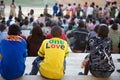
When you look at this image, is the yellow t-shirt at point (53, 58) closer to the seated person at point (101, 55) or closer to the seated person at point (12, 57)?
the seated person at point (12, 57)

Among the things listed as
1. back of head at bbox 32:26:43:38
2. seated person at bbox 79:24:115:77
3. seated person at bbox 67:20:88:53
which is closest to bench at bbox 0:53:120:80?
seated person at bbox 79:24:115:77

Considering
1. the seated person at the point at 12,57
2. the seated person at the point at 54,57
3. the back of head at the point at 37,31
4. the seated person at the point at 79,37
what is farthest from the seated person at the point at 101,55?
the seated person at the point at 79,37

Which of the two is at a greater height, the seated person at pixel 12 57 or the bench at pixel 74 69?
the seated person at pixel 12 57

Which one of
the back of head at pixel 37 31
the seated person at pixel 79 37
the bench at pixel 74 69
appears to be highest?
the back of head at pixel 37 31

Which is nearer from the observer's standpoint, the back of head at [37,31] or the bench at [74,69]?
the bench at [74,69]

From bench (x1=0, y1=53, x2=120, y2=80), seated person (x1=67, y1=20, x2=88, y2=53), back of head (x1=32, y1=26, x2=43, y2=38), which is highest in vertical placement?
back of head (x1=32, y1=26, x2=43, y2=38)

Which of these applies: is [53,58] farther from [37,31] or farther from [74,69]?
[37,31]

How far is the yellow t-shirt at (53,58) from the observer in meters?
4.41

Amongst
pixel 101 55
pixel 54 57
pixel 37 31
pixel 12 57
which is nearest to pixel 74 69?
pixel 37 31

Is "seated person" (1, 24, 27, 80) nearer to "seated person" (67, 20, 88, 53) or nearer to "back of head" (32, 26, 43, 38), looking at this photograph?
"back of head" (32, 26, 43, 38)

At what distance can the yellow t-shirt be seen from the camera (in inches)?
174

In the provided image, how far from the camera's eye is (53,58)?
440cm

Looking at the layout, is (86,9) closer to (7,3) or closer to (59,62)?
(7,3)

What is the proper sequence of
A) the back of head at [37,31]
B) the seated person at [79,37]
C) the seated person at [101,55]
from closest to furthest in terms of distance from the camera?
the seated person at [101,55] < the back of head at [37,31] < the seated person at [79,37]
